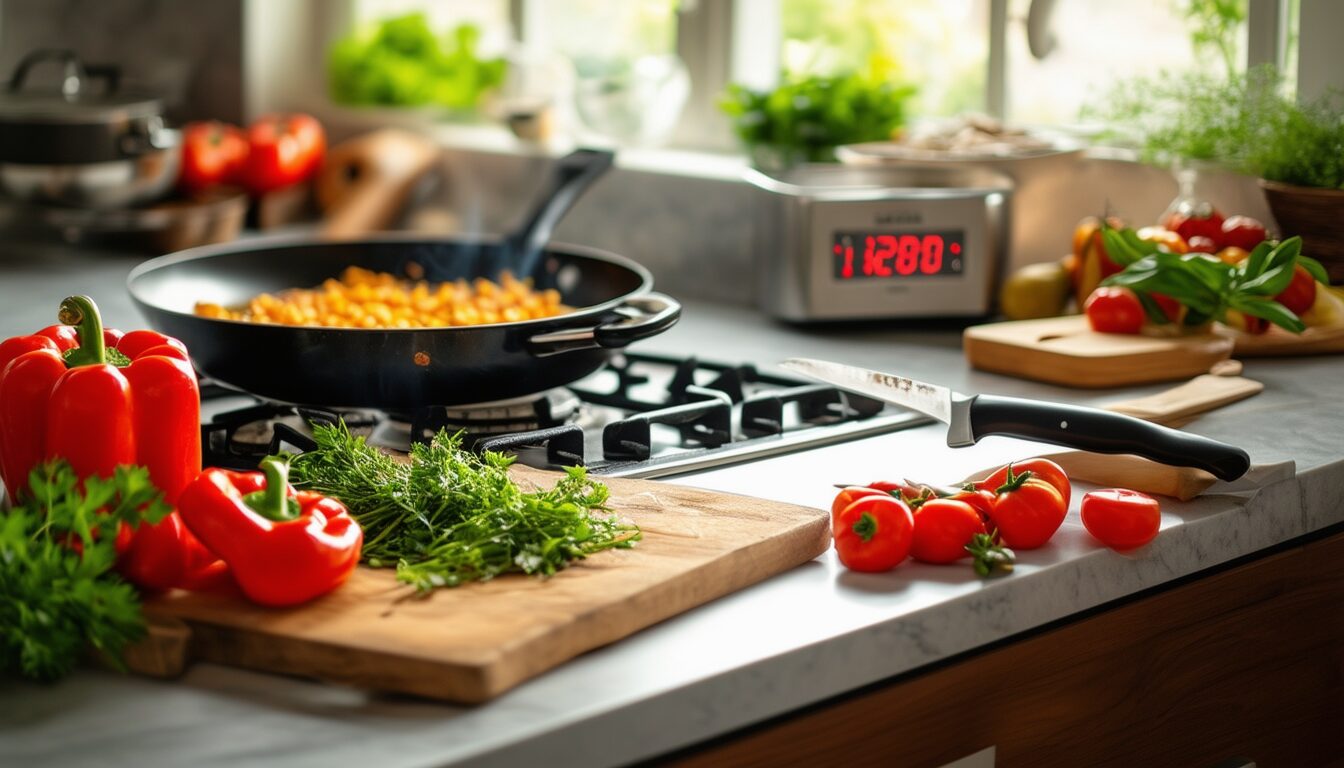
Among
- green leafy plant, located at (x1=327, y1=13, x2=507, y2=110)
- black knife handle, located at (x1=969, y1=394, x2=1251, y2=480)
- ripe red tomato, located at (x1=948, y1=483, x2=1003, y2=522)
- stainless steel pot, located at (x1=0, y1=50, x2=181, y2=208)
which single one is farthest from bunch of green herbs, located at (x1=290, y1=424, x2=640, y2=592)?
green leafy plant, located at (x1=327, y1=13, x2=507, y2=110)

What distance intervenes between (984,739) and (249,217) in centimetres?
227

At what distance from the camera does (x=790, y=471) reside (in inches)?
52.4

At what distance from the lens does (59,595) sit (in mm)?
845

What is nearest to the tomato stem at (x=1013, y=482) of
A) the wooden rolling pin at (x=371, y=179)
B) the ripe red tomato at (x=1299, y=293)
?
the ripe red tomato at (x=1299, y=293)

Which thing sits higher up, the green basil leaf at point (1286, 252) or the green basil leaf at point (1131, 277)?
the green basil leaf at point (1286, 252)

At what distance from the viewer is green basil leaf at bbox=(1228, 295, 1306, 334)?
5.32 feet

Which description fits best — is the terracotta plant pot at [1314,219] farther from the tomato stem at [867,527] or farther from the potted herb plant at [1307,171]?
the tomato stem at [867,527]

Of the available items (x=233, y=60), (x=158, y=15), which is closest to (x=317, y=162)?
(x=233, y=60)

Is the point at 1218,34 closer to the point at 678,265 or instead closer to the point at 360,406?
the point at 678,265

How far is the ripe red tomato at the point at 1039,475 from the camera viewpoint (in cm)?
113

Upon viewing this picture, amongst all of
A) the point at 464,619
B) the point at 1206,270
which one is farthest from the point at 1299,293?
the point at 464,619

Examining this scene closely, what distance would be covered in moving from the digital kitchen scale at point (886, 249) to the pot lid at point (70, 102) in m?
1.21

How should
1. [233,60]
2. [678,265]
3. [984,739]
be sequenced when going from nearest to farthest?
[984,739] < [678,265] < [233,60]

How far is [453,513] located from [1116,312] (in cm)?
94
